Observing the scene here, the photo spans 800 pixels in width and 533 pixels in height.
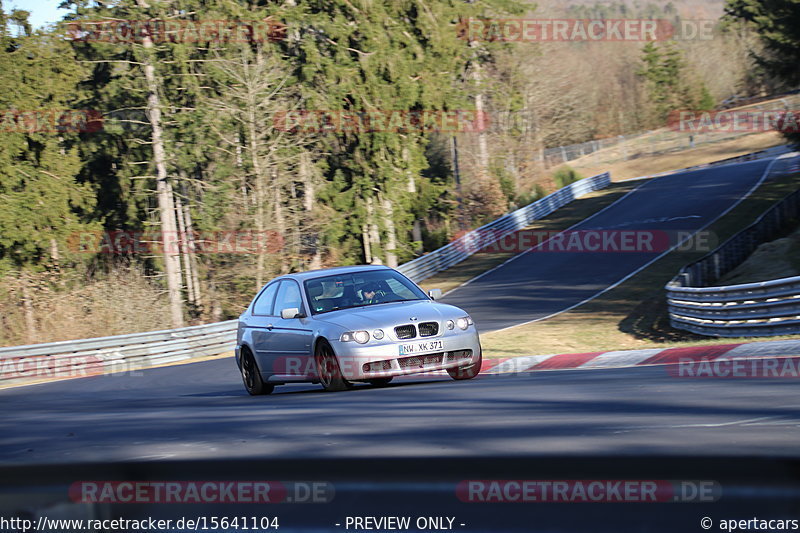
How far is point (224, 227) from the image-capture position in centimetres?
3688

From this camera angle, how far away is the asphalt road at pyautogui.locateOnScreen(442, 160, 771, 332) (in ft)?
91.7

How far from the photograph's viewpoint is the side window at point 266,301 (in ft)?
39.2

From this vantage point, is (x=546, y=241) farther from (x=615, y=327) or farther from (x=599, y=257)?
(x=615, y=327)

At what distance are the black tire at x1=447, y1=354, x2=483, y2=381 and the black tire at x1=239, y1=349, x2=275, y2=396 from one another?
250cm

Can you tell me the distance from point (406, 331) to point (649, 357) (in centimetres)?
506

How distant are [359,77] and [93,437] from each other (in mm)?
34883

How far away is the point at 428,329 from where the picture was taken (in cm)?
1014

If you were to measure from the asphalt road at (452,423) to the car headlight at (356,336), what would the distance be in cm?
56
